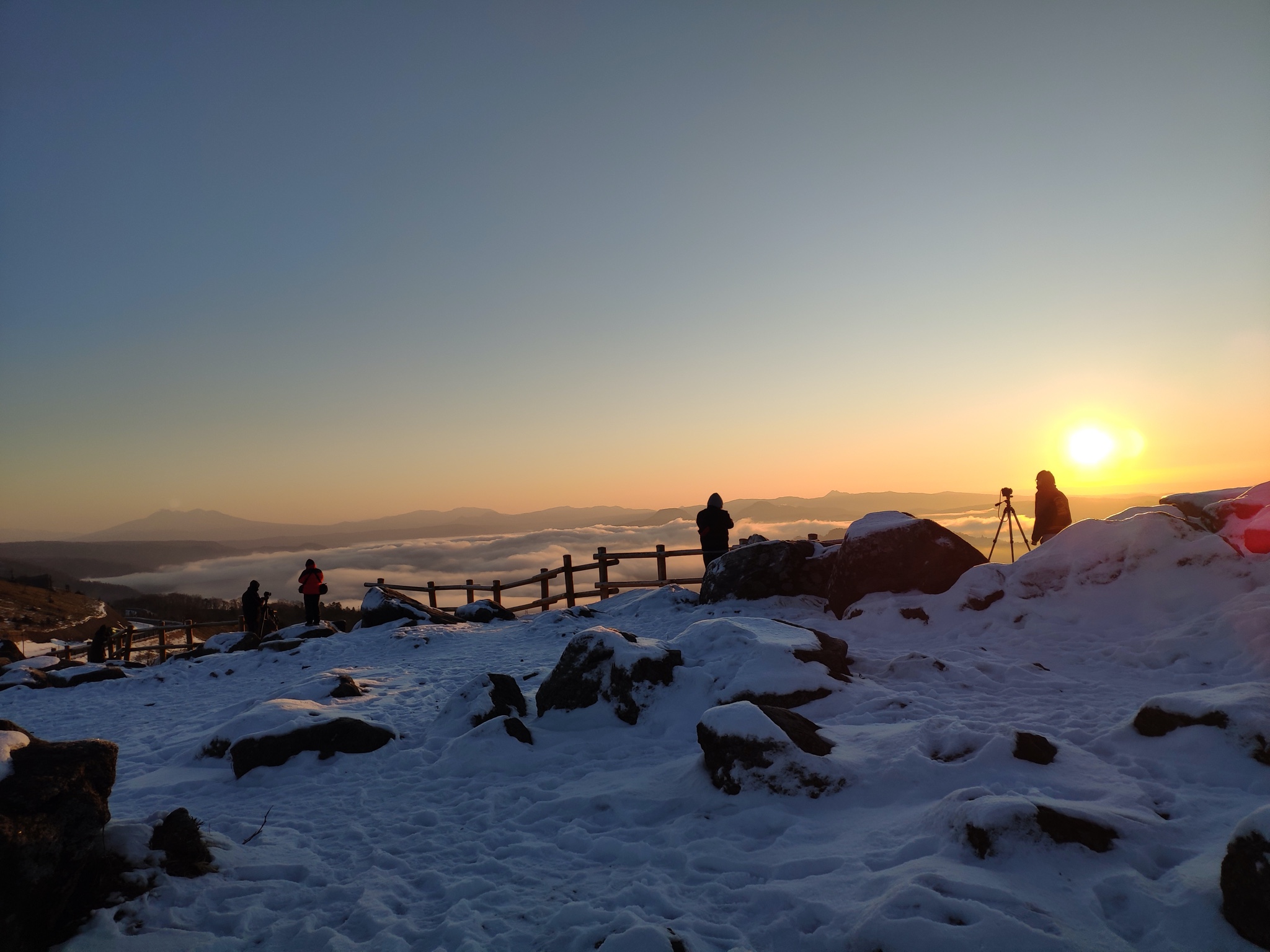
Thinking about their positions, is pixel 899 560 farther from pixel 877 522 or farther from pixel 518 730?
pixel 518 730

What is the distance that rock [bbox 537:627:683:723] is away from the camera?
23.3ft

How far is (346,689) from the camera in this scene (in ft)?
28.9

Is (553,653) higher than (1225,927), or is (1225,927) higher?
(1225,927)

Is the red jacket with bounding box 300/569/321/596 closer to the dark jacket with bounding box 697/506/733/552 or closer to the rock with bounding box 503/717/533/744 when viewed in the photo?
the dark jacket with bounding box 697/506/733/552

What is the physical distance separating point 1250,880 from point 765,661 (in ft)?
14.8

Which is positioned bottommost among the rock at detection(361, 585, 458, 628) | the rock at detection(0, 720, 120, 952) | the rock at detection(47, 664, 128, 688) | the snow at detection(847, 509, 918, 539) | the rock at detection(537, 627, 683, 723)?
the rock at detection(47, 664, 128, 688)

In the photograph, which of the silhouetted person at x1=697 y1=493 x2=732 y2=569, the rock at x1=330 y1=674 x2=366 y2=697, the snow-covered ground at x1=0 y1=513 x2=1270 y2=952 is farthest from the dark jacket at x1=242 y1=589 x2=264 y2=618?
the silhouetted person at x1=697 y1=493 x2=732 y2=569

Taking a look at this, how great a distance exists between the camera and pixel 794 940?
3.21 m

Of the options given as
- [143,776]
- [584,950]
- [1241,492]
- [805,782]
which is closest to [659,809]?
[805,782]

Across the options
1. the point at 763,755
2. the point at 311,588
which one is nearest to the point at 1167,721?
the point at 763,755

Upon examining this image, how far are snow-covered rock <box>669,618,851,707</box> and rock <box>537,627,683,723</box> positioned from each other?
42 centimetres

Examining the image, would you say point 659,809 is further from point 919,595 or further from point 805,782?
point 919,595

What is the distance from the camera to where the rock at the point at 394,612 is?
15.8m

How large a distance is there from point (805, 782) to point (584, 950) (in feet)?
6.66
